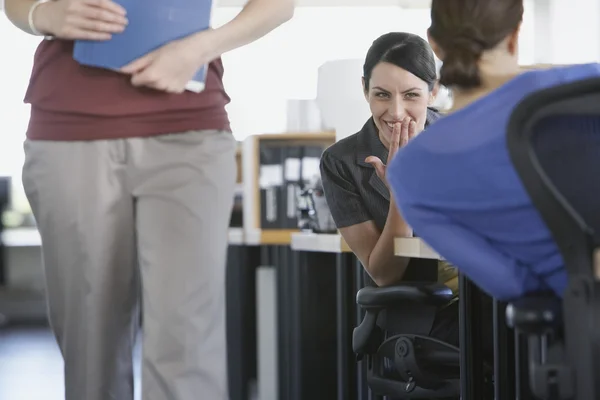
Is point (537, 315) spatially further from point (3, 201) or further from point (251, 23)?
point (3, 201)

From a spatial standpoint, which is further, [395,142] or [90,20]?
[395,142]

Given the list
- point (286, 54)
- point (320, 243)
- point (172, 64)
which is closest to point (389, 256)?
point (320, 243)

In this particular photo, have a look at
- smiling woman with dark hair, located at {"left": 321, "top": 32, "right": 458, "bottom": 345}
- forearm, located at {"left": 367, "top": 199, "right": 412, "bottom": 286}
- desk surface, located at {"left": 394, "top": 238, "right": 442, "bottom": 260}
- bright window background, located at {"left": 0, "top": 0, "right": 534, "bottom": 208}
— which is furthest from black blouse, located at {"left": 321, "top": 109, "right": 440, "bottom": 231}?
bright window background, located at {"left": 0, "top": 0, "right": 534, "bottom": 208}

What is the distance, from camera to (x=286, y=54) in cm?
834

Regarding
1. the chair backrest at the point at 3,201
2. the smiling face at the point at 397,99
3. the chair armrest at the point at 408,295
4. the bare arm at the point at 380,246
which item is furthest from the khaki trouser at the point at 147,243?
the chair backrest at the point at 3,201

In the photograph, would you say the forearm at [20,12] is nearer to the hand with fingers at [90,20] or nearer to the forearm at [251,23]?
the hand with fingers at [90,20]

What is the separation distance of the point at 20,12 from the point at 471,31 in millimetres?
664

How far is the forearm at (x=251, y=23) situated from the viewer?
1.39 meters

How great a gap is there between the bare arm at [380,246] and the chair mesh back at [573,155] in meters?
1.01

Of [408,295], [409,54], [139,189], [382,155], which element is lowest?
[408,295]

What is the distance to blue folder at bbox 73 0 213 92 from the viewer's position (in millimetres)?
1371

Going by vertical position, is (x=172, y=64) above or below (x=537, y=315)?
above

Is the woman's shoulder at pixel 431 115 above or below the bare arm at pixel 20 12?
below

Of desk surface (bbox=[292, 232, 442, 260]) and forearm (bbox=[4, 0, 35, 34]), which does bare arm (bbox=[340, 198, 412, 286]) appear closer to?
desk surface (bbox=[292, 232, 442, 260])
